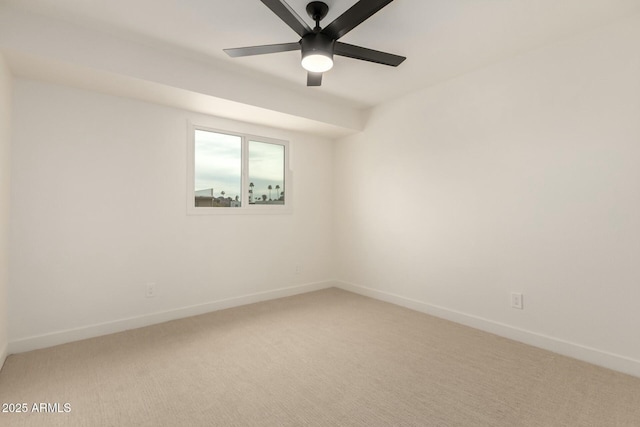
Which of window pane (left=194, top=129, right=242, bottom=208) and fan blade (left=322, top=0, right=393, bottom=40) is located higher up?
fan blade (left=322, top=0, right=393, bottom=40)

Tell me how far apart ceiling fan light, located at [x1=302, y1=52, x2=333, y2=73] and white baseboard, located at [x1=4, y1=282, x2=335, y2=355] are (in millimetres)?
2666

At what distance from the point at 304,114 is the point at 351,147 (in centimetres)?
105

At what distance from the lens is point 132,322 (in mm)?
2979

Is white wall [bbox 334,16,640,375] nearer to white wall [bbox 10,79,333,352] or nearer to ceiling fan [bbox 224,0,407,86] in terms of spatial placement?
ceiling fan [bbox 224,0,407,86]

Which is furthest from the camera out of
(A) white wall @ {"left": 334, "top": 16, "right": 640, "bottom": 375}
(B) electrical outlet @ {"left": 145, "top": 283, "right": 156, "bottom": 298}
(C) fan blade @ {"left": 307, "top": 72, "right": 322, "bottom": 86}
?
(B) electrical outlet @ {"left": 145, "top": 283, "right": 156, "bottom": 298}

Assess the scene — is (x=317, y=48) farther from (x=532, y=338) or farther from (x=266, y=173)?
(x=532, y=338)

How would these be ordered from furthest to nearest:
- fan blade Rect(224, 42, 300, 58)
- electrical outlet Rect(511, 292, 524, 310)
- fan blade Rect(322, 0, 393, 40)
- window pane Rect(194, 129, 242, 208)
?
1. window pane Rect(194, 129, 242, 208)
2. electrical outlet Rect(511, 292, 524, 310)
3. fan blade Rect(224, 42, 300, 58)
4. fan blade Rect(322, 0, 393, 40)

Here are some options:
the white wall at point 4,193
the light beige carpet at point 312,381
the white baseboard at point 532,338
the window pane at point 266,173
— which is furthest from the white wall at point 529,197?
the white wall at point 4,193

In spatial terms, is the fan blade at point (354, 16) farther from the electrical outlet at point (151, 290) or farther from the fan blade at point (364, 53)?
the electrical outlet at point (151, 290)

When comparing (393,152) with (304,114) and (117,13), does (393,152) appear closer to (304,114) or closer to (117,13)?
(304,114)

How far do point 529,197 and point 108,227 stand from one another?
3.73 m

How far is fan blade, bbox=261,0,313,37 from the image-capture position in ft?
5.51

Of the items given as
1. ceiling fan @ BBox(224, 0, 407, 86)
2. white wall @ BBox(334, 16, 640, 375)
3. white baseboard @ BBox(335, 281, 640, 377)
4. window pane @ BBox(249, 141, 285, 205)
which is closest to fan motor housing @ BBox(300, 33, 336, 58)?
ceiling fan @ BBox(224, 0, 407, 86)

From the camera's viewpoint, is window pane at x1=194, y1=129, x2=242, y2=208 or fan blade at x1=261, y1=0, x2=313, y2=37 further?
window pane at x1=194, y1=129, x2=242, y2=208
